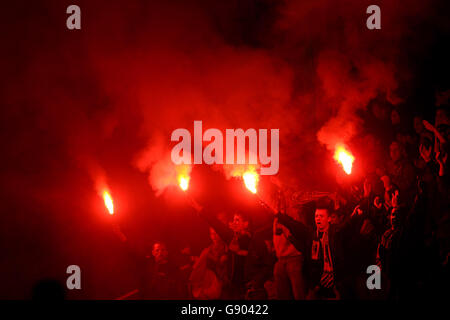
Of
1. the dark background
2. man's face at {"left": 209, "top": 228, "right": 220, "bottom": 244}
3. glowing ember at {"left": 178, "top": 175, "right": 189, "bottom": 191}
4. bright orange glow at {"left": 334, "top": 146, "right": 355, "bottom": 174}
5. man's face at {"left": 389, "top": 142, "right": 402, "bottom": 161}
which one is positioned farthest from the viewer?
glowing ember at {"left": 178, "top": 175, "right": 189, "bottom": 191}

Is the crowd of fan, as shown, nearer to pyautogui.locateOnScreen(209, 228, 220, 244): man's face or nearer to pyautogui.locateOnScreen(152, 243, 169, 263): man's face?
pyautogui.locateOnScreen(209, 228, 220, 244): man's face

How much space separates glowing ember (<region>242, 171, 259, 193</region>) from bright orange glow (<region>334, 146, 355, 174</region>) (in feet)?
3.82

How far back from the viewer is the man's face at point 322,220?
5895 millimetres

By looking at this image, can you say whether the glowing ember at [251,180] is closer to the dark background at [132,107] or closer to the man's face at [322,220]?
the dark background at [132,107]

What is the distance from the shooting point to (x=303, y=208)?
6152 millimetres

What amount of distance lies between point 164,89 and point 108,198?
1.89m

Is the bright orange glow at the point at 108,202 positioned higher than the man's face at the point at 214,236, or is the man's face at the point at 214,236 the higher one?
the bright orange glow at the point at 108,202

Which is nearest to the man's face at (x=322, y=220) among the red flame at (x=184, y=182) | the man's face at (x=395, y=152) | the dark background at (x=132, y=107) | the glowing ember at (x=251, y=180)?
the dark background at (x=132, y=107)

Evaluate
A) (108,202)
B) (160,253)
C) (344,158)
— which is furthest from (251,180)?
(108,202)

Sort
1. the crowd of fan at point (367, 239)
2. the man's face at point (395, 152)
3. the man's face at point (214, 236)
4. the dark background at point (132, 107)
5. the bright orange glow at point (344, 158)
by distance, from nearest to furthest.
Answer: the crowd of fan at point (367, 239)
the man's face at point (395, 152)
the bright orange glow at point (344, 158)
the man's face at point (214, 236)
the dark background at point (132, 107)

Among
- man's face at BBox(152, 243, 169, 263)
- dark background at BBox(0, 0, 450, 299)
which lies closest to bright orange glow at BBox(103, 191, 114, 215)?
dark background at BBox(0, 0, 450, 299)

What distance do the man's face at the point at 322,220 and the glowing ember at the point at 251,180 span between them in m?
0.95

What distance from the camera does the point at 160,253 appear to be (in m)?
6.37

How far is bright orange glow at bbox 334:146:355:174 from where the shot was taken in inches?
236
